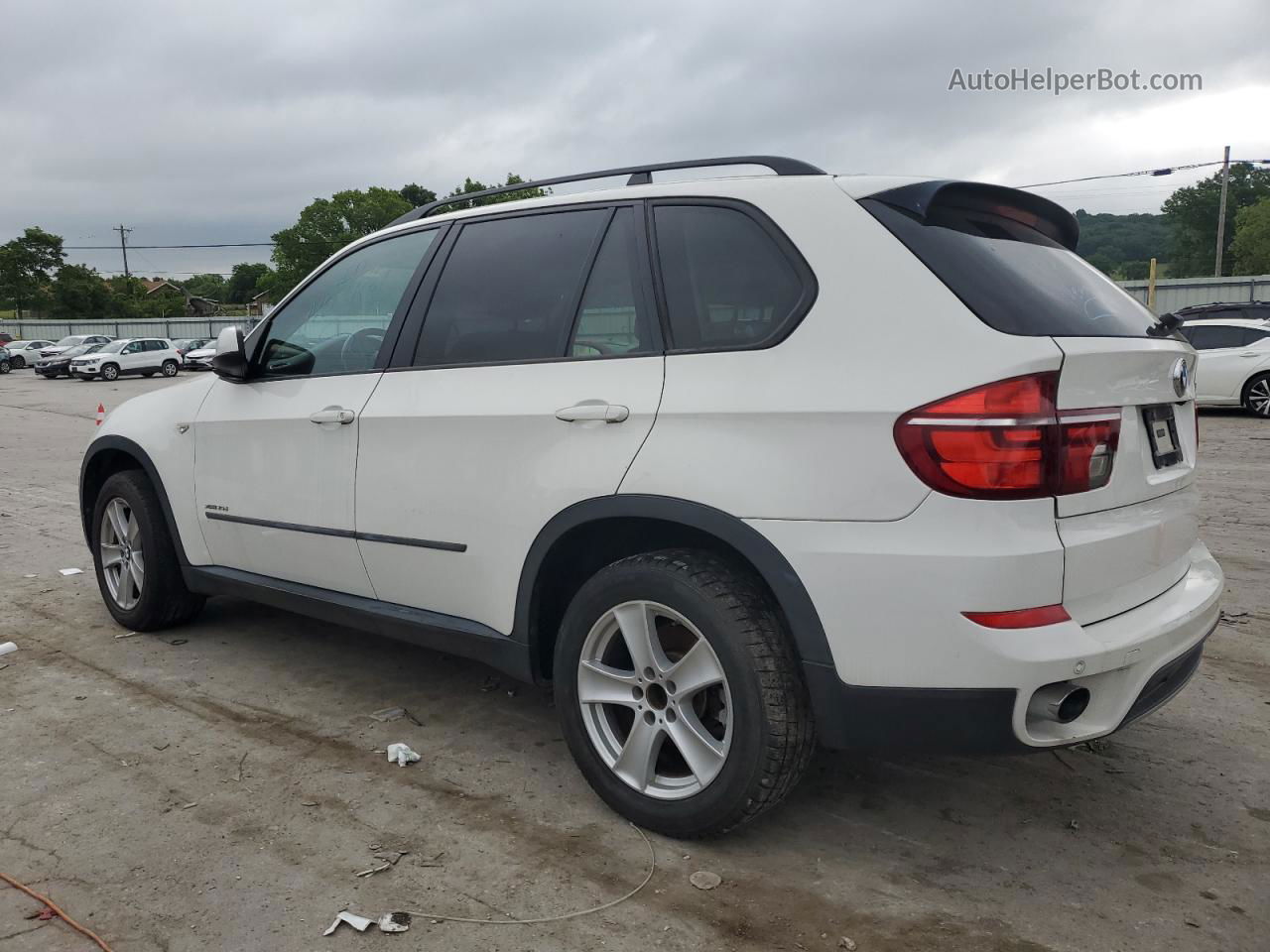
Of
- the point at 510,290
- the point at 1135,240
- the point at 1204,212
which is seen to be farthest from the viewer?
the point at 1204,212

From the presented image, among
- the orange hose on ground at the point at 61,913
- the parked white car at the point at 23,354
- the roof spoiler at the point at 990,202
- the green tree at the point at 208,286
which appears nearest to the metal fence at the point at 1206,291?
the roof spoiler at the point at 990,202

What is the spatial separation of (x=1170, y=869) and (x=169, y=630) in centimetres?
444

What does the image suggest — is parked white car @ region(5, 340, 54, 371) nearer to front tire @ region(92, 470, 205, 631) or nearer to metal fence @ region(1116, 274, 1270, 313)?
metal fence @ region(1116, 274, 1270, 313)

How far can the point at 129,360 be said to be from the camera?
37438 mm

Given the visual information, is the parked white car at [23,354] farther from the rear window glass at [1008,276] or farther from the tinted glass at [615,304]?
the rear window glass at [1008,276]

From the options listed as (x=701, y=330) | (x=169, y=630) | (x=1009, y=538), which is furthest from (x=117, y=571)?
(x=1009, y=538)

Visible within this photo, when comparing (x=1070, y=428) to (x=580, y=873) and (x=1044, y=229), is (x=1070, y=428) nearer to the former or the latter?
(x=1044, y=229)

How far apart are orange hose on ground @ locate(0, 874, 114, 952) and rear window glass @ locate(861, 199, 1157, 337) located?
264cm

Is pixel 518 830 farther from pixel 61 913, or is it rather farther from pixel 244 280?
pixel 244 280

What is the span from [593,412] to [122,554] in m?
3.21

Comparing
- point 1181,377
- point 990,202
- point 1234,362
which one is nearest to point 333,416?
point 990,202

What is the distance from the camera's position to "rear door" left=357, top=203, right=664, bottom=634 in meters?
3.00

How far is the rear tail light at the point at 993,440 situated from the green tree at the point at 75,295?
82.9 m

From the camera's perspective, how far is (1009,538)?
7.75 feet
